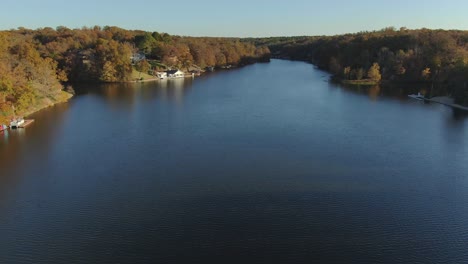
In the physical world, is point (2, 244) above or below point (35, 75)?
below

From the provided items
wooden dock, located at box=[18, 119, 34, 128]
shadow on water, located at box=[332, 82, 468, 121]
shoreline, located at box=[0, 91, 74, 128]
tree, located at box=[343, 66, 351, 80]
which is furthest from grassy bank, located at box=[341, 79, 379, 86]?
wooden dock, located at box=[18, 119, 34, 128]

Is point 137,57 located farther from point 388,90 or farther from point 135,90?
point 388,90

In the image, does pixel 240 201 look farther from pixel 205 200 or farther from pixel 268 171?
pixel 268 171

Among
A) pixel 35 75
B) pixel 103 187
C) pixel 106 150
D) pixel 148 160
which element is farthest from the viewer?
pixel 35 75

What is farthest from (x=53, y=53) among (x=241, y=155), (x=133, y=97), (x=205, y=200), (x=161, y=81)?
(x=205, y=200)

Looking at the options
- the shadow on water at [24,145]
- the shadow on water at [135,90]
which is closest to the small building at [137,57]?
the shadow on water at [135,90]

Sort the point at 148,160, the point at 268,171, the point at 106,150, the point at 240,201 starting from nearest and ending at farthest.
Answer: the point at 240,201 < the point at 268,171 < the point at 148,160 < the point at 106,150

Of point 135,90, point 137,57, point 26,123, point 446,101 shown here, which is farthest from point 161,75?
point 446,101
